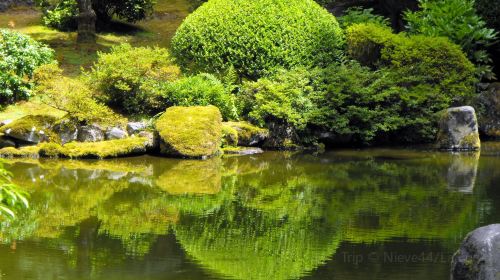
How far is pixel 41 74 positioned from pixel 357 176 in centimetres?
707

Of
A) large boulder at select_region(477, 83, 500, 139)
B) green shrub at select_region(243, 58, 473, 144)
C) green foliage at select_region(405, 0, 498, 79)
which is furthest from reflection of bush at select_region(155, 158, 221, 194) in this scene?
green foliage at select_region(405, 0, 498, 79)

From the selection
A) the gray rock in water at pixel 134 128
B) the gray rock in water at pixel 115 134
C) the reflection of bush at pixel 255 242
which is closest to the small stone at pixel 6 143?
the gray rock in water at pixel 115 134

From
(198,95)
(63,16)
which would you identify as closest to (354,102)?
(198,95)

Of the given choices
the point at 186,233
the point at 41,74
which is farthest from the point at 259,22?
the point at 186,233

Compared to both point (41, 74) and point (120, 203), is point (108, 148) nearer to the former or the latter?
point (41, 74)

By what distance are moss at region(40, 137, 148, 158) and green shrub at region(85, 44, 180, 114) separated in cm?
149

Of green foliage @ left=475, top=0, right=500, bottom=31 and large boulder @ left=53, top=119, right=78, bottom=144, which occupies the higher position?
green foliage @ left=475, top=0, right=500, bottom=31

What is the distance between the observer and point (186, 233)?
919 cm

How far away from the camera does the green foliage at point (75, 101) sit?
50.2 ft

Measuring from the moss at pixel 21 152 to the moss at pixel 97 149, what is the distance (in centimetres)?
13

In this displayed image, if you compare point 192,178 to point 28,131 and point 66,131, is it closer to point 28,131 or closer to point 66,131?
point 66,131

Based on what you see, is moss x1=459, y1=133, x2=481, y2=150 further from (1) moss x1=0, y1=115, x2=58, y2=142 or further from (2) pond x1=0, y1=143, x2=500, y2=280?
(1) moss x1=0, y1=115, x2=58, y2=142

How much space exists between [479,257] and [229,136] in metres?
9.45

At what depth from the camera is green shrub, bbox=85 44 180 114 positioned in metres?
16.1
